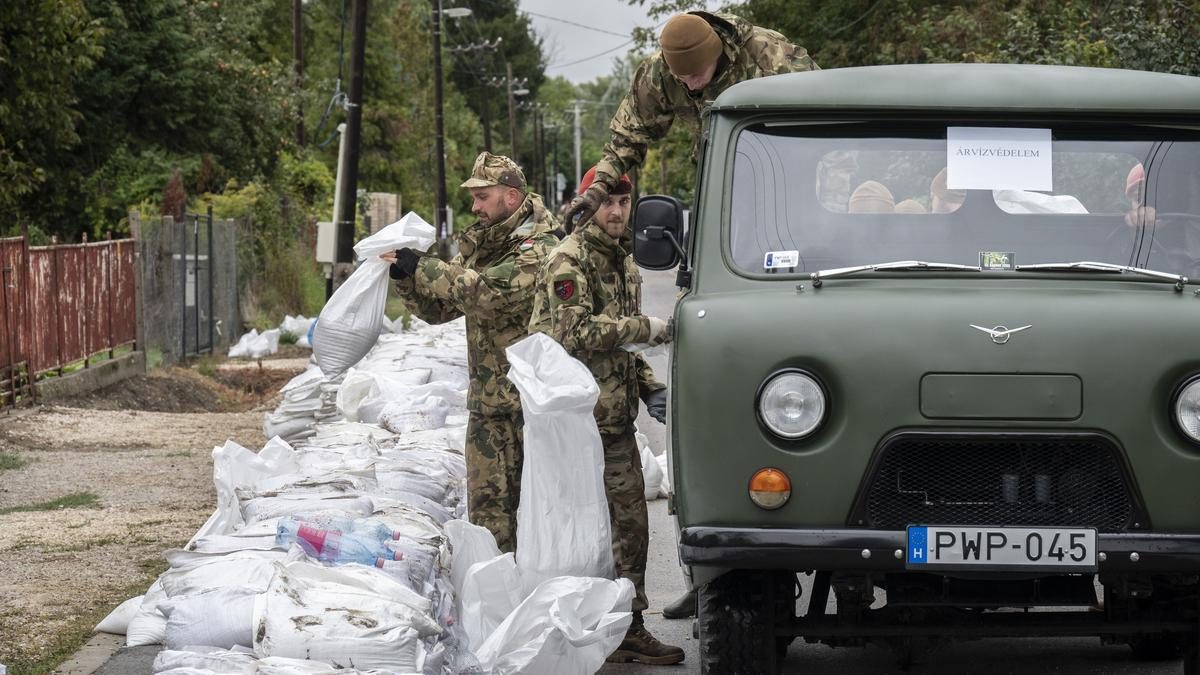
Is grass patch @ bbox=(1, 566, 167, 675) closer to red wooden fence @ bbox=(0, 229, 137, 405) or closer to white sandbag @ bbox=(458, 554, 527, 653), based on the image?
white sandbag @ bbox=(458, 554, 527, 653)

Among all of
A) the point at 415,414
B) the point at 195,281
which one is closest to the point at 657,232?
the point at 415,414

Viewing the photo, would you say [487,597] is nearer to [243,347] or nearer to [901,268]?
[901,268]

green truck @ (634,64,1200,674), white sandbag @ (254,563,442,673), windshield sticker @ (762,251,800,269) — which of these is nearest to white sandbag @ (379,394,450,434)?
white sandbag @ (254,563,442,673)

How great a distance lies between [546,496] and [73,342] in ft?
34.3

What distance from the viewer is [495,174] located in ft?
23.8

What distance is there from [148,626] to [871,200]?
3072 mm

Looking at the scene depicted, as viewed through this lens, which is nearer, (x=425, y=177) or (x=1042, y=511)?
(x=1042, y=511)

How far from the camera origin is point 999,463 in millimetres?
4750

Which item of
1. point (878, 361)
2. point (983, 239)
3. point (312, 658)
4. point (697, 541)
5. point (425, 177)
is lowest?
point (312, 658)

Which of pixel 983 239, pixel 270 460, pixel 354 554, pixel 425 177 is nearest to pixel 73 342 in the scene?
pixel 270 460

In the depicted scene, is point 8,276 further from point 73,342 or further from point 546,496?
point 546,496

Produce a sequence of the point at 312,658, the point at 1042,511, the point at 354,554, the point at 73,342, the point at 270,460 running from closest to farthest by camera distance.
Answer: the point at 1042,511 < the point at 312,658 < the point at 354,554 < the point at 270,460 < the point at 73,342

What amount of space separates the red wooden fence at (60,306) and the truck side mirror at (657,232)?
904 cm

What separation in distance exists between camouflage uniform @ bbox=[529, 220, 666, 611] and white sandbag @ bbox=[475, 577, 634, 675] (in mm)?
872
